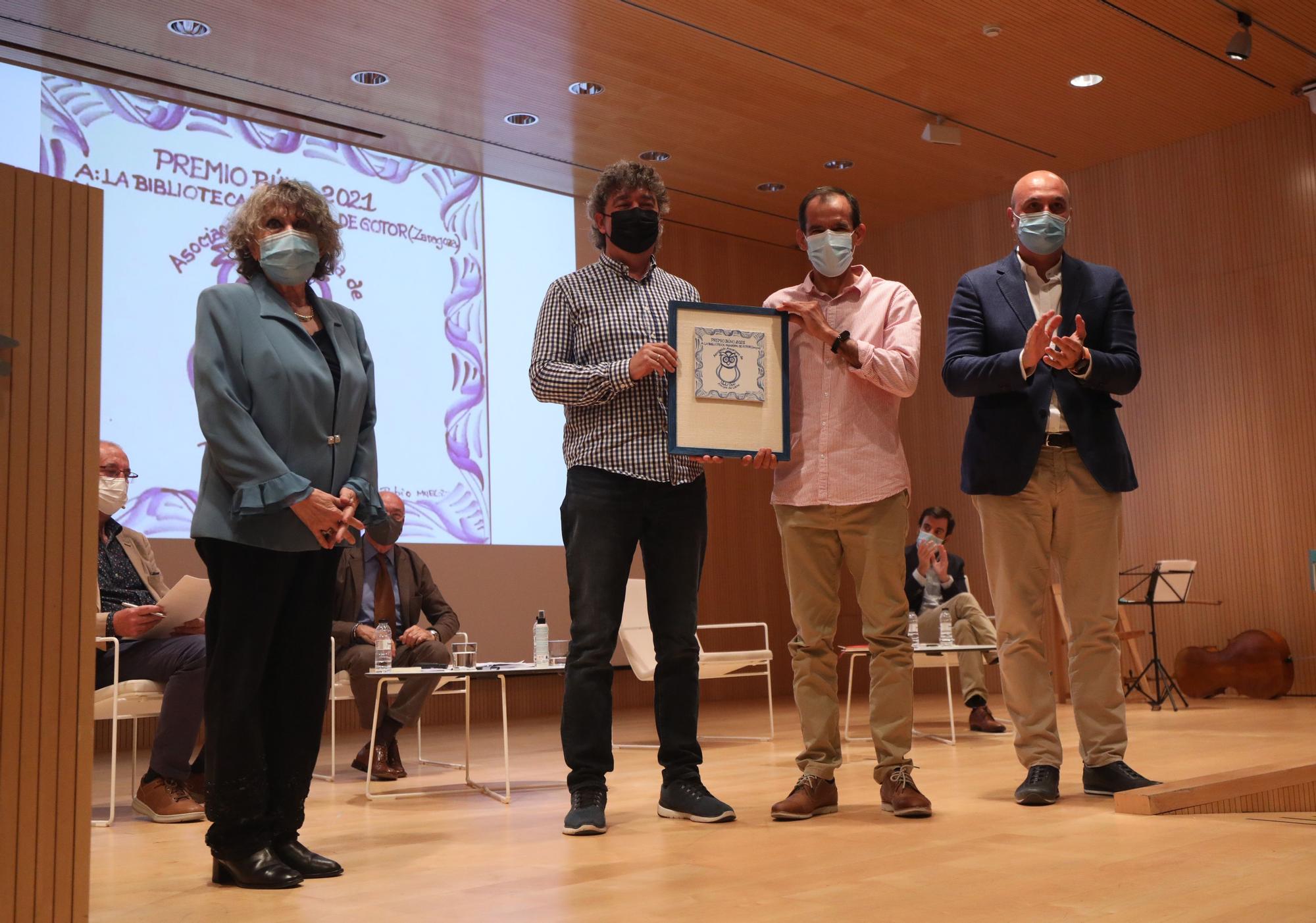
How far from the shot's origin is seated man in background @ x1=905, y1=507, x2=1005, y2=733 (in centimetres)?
597

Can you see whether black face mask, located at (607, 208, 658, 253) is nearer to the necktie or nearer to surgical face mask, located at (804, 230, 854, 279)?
surgical face mask, located at (804, 230, 854, 279)

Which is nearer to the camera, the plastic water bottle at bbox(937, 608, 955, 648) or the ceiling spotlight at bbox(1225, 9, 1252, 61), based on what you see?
the plastic water bottle at bbox(937, 608, 955, 648)

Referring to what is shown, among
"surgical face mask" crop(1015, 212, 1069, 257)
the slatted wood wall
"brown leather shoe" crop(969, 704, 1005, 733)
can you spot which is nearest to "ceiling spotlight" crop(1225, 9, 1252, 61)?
"brown leather shoe" crop(969, 704, 1005, 733)

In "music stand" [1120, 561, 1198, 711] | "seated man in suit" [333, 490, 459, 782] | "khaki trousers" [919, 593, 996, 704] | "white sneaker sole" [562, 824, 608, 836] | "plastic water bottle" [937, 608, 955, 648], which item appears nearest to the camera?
"white sneaker sole" [562, 824, 608, 836]

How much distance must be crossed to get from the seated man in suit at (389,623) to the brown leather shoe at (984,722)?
2579 millimetres

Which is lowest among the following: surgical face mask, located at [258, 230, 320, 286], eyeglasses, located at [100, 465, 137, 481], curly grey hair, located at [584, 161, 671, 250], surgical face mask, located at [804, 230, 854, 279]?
eyeglasses, located at [100, 465, 137, 481]

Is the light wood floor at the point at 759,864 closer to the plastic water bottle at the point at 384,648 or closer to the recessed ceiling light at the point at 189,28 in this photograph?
the plastic water bottle at the point at 384,648

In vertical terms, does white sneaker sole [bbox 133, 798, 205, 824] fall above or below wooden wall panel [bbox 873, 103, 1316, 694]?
below

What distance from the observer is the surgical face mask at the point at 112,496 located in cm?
387

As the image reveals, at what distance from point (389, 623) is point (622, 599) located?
2341 mm

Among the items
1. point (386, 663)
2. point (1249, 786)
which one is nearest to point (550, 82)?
point (386, 663)

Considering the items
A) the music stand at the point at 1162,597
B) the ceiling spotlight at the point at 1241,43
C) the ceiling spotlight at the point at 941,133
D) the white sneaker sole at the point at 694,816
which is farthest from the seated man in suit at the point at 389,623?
the ceiling spotlight at the point at 1241,43

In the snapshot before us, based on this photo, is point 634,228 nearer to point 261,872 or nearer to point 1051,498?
point 1051,498

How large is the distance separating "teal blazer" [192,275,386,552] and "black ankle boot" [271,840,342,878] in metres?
0.62
